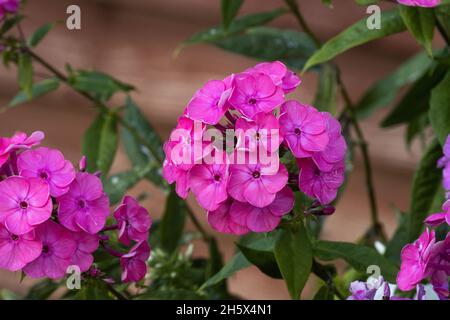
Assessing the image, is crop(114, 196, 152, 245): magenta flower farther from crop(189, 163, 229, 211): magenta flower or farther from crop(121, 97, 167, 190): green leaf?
crop(121, 97, 167, 190): green leaf

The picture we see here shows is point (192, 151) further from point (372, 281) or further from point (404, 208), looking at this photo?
point (404, 208)

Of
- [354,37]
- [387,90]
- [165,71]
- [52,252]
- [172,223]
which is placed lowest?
[165,71]

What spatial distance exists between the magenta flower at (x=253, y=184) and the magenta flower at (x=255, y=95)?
1.7 inches

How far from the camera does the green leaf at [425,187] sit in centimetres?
103

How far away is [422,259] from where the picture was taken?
0.74 m

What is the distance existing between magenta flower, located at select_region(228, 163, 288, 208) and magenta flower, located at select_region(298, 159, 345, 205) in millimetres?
31

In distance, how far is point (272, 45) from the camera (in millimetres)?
1346

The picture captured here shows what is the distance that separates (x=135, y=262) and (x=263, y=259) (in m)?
0.12

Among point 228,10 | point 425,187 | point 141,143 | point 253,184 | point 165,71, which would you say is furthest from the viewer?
point 165,71

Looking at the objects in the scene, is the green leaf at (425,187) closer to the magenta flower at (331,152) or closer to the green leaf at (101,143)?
the magenta flower at (331,152)

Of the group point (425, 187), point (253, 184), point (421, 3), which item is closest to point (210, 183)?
point (253, 184)

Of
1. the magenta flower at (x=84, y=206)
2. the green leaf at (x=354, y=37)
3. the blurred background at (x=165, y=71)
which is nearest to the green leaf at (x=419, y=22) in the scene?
the green leaf at (x=354, y=37)

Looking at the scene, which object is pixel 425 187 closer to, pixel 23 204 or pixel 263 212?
pixel 263 212

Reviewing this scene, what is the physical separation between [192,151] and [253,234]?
42 centimetres
